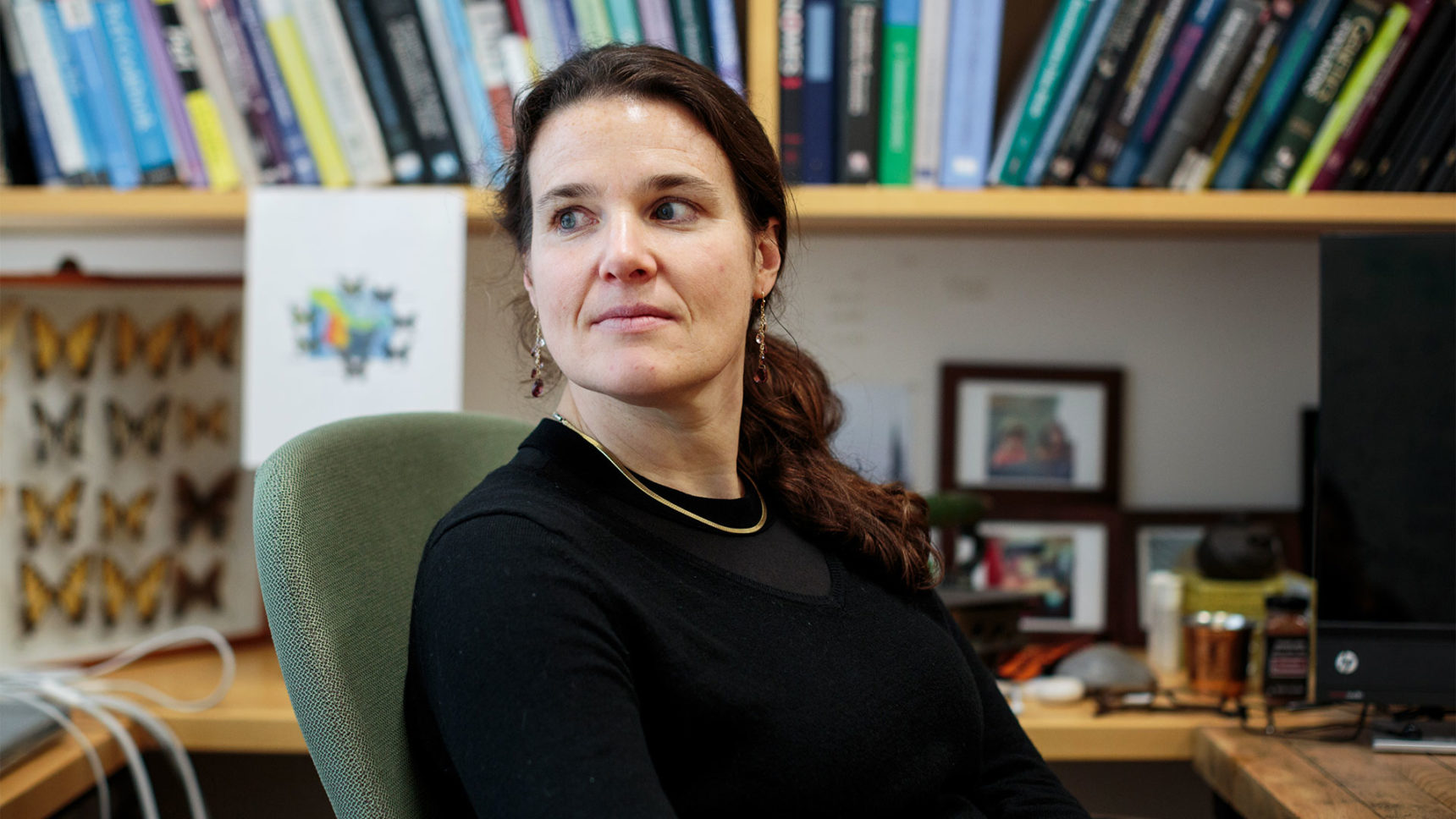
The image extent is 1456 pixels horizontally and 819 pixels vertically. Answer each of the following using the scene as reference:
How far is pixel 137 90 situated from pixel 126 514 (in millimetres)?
553

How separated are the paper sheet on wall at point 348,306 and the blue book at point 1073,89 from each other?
2.37ft

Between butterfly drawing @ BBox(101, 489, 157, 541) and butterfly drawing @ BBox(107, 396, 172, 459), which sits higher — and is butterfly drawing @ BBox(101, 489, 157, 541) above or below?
below

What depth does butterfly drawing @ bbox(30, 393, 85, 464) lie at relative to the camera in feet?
4.76

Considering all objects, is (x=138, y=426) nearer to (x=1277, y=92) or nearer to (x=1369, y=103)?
(x=1277, y=92)

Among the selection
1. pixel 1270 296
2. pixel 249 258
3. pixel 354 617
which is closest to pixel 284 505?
pixel 354 617

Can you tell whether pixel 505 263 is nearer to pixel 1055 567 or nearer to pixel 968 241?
pixel 968 241

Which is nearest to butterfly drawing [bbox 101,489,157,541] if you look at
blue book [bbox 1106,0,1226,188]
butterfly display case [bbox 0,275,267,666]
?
butterfly display case [bbox 0,275,267,666]

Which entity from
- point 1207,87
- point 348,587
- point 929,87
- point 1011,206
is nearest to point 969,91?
point 929,87

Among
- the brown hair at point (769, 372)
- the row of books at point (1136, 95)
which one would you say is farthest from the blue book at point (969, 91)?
the brown hair at point (769, 372)

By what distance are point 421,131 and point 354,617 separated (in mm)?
805

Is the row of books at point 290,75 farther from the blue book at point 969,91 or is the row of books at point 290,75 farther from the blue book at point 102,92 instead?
the blue book at point 969,91

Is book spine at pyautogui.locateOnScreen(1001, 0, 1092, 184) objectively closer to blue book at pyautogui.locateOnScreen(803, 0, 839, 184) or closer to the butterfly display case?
blue book at pyautogui.locateOnScreen(803, 0, 839, 184)

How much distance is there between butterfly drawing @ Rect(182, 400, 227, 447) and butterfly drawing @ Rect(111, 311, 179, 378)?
0.22ft

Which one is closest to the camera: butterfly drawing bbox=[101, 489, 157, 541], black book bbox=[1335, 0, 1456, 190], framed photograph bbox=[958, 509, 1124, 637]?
black book bbox=[1335, 0, 1456, 190]
